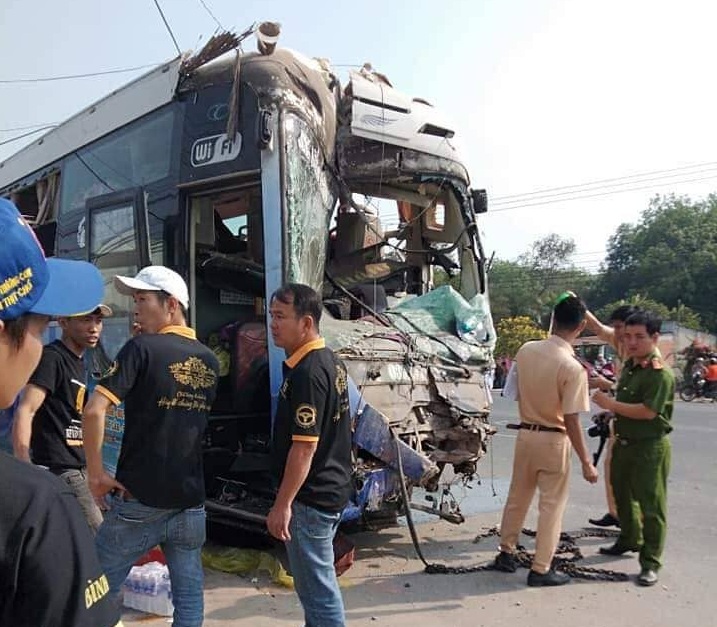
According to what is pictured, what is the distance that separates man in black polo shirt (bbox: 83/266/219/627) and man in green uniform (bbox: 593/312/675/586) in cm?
320

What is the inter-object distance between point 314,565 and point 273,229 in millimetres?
2446

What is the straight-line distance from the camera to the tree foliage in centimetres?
2886

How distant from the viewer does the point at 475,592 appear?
462 centimetres

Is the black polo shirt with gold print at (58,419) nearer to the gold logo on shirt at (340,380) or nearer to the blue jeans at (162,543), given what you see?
the blue jeans at (162,543)

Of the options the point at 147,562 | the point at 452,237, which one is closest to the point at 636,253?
the point at 452,237

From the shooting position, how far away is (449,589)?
4.67m

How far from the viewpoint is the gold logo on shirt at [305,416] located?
9.98 ft

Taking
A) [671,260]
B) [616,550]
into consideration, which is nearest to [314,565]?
[616,550]

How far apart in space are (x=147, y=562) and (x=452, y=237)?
12.7 feet

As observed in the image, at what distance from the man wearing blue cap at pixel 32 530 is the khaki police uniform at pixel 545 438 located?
408 centimetres

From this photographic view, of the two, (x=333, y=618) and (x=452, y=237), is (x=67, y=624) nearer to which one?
(x=333, y=618)

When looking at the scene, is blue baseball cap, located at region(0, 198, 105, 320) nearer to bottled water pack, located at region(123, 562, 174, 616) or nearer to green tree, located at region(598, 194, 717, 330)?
bottled water pack, located at region(123, 562, 174, 616)

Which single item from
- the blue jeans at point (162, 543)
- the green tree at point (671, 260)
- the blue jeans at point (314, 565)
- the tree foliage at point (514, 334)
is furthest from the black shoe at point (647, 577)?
the green tree at point (671, 260)

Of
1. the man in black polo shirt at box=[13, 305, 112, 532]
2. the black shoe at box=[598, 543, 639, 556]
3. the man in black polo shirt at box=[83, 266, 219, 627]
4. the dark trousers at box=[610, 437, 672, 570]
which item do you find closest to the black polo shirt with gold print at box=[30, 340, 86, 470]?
the man in black polo shirt at box=[13, 305, 112, 532]
